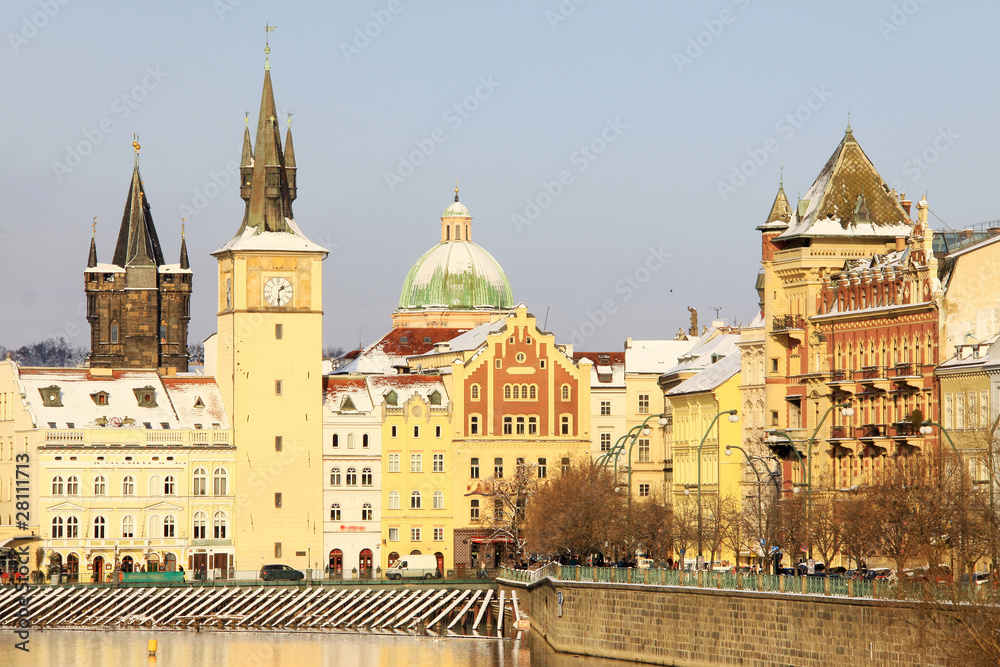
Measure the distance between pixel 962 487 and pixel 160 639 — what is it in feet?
166

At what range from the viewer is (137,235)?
172625mm

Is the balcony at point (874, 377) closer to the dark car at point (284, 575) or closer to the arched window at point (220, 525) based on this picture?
the dark car at point (284, 575)

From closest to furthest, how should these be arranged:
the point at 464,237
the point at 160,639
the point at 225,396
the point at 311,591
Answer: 1. the point at 160,639
2. the point at 311,591
3. the point at 225,396
4. the point at 464,237

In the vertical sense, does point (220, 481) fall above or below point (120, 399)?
below

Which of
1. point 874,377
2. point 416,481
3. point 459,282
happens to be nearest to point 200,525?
point 416,481

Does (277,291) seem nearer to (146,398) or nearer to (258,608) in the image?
(146,398)

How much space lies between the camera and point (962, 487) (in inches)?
3538

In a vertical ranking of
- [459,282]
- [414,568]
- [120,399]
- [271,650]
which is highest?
[459,282]

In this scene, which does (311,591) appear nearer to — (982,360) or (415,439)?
(415,439)

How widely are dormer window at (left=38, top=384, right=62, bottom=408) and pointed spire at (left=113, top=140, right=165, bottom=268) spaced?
25084 millimetres

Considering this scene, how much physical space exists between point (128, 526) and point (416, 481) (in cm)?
1917

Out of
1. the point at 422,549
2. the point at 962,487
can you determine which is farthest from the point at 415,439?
the point at 962,487

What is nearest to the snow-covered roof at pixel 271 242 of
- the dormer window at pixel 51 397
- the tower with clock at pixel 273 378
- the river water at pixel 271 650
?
the tower with clock at pixel 273 378

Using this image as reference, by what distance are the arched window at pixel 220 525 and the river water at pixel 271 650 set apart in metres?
20.5
